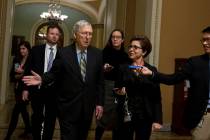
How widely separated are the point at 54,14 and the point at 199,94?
16.7m

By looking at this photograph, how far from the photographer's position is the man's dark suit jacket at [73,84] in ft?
13.1

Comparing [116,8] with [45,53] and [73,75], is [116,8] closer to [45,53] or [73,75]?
[45,53]

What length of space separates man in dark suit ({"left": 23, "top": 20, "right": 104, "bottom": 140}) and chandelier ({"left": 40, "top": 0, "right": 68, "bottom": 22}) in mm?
15997

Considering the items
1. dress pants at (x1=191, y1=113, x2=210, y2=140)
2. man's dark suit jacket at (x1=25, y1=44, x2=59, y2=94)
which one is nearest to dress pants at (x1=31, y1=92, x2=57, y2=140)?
man's dark suit jacket at (x1=25, y1=44, x2=59, y2=94)

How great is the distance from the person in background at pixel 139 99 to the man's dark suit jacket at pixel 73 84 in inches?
11.7

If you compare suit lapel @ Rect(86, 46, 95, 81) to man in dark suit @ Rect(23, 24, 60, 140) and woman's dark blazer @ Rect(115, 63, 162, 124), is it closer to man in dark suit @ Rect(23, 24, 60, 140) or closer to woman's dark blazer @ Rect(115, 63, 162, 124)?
woman's dark blazer @ Rect(115, 63, 162, 124)

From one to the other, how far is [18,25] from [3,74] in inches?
408

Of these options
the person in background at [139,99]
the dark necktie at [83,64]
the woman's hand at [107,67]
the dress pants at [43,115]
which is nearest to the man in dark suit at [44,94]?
the dress pants at [43,115]

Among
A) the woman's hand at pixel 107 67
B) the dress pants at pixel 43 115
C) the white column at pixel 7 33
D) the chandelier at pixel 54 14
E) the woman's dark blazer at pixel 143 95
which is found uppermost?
the chandelier at pixel 54 14

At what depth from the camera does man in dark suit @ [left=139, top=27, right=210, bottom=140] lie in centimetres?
366

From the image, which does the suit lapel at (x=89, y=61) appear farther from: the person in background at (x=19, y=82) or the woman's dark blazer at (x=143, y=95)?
the person in background at (x=19, y=82)

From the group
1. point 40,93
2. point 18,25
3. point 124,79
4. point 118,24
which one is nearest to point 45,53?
point 40,93

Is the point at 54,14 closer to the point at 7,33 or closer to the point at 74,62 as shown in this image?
the point at 7,33

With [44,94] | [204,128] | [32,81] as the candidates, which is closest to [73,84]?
[32,81]
